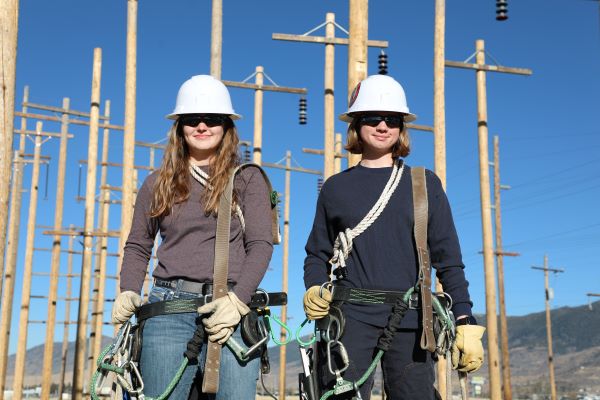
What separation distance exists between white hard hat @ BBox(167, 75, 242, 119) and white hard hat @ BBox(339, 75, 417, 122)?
0.61 meters

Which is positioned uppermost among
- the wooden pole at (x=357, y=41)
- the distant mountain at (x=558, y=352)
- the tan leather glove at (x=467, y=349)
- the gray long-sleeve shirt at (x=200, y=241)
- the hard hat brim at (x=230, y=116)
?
the wooden pole at (x=357, y=41)

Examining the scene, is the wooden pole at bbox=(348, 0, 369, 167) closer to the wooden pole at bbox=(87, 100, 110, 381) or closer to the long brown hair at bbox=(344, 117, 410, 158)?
the long brown hair at bbox=(344, 117, 410, 158)

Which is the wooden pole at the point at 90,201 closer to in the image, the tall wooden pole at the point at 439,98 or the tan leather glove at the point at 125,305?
the tall wooden pole at the point at 439,98

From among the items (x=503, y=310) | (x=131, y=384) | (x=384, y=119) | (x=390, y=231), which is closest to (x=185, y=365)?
(x=131, y=384)

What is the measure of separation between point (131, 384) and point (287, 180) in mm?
19038

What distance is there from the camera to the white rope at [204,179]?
3451mm

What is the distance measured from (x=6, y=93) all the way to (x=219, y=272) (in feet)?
5.85

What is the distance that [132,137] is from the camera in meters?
11.6

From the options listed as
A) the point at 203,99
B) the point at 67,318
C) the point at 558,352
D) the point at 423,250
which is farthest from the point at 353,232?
the point at 558,352

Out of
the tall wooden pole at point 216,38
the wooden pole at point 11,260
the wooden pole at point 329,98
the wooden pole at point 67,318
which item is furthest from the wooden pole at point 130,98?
the wooden pole at point 67,318

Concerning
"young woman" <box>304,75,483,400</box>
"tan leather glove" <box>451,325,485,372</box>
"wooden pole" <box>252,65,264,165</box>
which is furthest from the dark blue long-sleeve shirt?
"wooden pole" <box>252,65,264,165</box>

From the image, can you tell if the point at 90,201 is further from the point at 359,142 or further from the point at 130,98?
the point at 359,142

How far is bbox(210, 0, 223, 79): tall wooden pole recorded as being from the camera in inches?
345

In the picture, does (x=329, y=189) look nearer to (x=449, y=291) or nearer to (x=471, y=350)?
(x=449, y=291)
